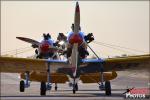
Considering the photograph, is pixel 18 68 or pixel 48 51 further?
pixel 48 51

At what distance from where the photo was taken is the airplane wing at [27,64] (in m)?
26.1

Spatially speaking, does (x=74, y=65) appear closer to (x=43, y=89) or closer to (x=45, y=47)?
(x=43, y=89)

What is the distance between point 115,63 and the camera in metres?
27.1

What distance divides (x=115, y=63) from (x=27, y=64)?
16.9 ft

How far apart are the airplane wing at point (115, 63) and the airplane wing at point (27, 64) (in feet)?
4.35

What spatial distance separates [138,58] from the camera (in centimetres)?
2622

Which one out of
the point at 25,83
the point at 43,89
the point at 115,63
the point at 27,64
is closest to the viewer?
the point at 43,89

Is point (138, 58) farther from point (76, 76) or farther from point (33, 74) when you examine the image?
point (33, 74)

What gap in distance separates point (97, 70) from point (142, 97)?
6.25 meters

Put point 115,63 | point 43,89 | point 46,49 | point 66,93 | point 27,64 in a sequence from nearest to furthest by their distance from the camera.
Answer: point 43,89, point 115,63, point 27,64, point 66,93, point 46,49

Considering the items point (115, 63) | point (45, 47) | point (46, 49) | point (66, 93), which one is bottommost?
point (66, 93)

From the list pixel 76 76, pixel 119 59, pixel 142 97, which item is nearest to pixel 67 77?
pixel 76 76

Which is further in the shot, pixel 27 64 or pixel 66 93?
pixel 66 93

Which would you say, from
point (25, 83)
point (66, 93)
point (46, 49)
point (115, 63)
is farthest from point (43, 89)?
point (46, 49)
